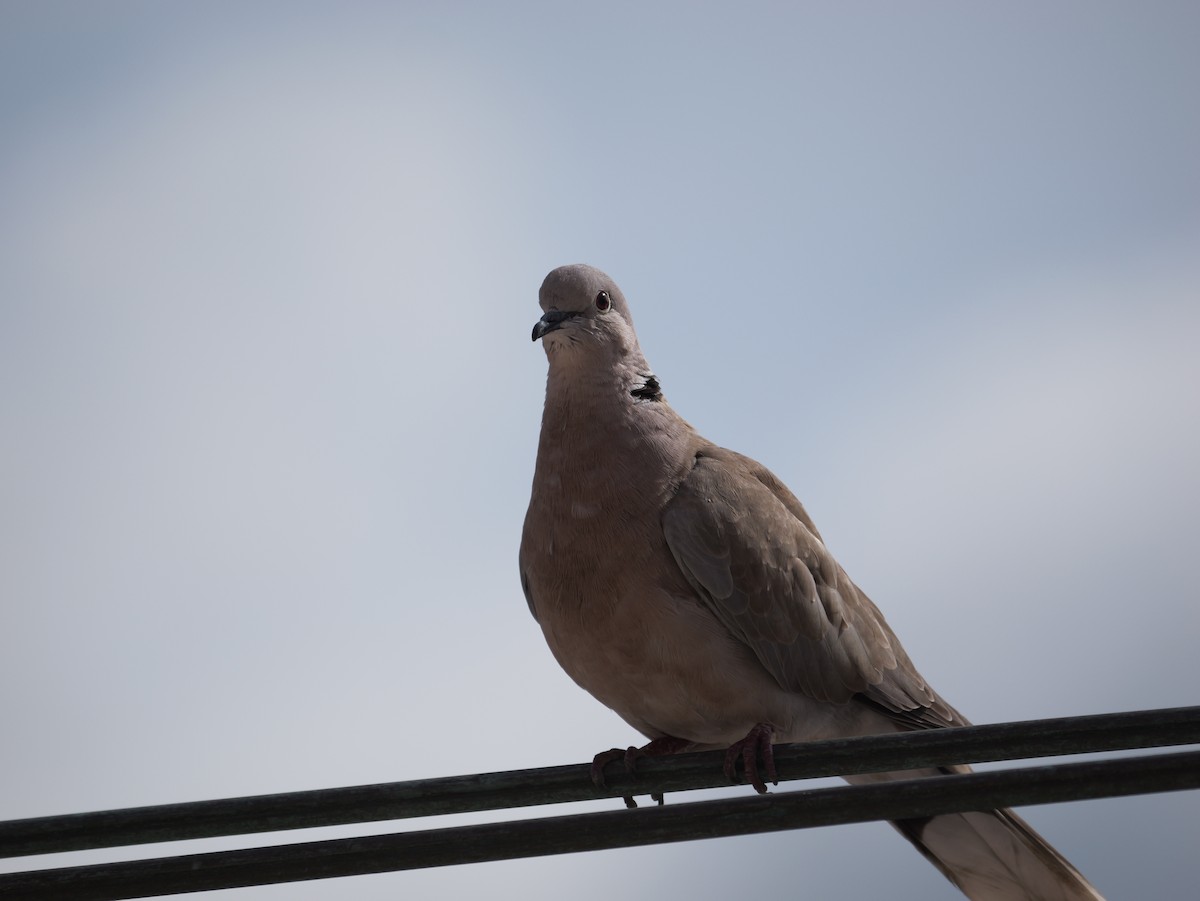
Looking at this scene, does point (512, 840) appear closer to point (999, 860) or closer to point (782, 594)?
point (782, 594)

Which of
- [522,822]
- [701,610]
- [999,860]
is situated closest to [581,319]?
[701,610]

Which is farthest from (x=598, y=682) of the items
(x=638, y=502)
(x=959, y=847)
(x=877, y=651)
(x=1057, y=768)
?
(x=1057, y=768)

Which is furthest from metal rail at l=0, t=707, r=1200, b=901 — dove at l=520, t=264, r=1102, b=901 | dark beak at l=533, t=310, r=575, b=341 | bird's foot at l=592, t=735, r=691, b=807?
dark beak at l=533, t=310, r=575, b=341

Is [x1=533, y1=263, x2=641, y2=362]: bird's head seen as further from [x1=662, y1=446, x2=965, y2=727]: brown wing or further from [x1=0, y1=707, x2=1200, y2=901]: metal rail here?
[x1=0, y1=707, x2=1200, y2=901]: metal rail

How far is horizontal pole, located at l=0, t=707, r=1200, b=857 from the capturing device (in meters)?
2.22

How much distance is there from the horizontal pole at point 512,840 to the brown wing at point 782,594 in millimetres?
1430

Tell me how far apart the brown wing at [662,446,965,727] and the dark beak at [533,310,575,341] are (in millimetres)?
625

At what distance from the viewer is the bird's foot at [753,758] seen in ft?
10.3

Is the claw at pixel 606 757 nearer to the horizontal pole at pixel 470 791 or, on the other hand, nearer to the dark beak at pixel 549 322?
the horizontal pole at pixel 470 791

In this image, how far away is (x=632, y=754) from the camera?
10.7 ft

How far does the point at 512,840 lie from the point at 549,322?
2220 mm

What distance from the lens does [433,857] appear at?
2.24 metres

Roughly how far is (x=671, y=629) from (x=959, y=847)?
3.51 feet

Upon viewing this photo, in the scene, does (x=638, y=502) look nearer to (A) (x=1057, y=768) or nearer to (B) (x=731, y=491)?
(B) (x=731, y=491)
